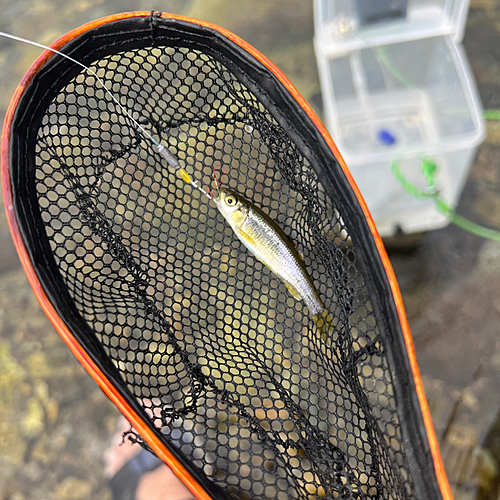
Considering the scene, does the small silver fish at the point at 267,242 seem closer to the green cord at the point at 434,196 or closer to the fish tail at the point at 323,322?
the fish tail at the point at 323,322

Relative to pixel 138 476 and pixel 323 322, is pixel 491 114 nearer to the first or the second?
pixel 323 322

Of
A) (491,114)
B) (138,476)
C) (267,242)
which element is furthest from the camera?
(491,114)

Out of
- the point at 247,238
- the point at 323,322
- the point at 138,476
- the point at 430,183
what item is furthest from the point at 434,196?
the point at 138,476

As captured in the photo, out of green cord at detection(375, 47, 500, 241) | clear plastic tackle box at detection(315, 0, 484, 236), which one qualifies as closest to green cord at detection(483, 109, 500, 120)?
green cord at detection(375, 47, 500, 241)

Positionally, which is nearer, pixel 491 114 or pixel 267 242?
pixel 267 242

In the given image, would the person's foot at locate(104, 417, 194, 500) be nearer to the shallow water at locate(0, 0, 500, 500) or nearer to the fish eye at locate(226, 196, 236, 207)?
the shallow water at locate(0, 0, 500, 500)

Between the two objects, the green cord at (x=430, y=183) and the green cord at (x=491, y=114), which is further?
the green cord at (x=491, y=114)

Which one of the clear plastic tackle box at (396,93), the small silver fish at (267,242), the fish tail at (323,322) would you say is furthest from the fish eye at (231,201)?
the clear plastic tackle box at (396,93)
